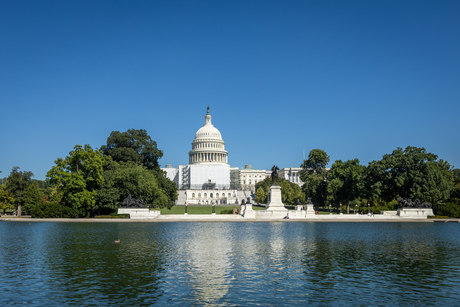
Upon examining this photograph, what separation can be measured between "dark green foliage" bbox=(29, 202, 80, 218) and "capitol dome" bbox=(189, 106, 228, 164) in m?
109

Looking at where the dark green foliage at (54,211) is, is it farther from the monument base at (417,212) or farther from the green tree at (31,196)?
the monument base at (417,212)

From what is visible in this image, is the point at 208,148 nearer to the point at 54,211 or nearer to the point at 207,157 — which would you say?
the point at 207,157

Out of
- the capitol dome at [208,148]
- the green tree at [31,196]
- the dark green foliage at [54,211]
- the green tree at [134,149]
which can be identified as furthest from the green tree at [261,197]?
the dark green foliage at [54,211]

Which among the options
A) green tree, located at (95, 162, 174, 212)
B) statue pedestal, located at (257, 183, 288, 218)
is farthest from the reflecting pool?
statue pedestal, located at (257, 183, 288, 218)

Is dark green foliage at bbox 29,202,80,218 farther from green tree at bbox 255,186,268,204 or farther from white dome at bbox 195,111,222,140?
white dome at bbox 195,111,222,140

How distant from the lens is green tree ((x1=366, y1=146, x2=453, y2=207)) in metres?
58.0

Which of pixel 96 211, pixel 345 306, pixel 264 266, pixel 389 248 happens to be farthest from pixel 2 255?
pixel 96 211

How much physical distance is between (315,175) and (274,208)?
26264 mm

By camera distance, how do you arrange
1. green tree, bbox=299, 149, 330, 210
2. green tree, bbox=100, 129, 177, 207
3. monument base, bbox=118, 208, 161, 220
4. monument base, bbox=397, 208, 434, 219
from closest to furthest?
monument base, bbox=118, 208, 161, 220
monument base, bbox=397, 208, 434, 219
green tree, bbox=299, 149, 330, 210
green tree, bbox=100, 129, 177, 207

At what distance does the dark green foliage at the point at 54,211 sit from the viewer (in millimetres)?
51500

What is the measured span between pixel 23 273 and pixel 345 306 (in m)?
13.1

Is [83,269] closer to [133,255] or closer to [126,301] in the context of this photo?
[133,255]

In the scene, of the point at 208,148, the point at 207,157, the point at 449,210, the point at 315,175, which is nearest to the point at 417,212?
the point at 449,210

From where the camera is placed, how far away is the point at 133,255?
22.2 meters
